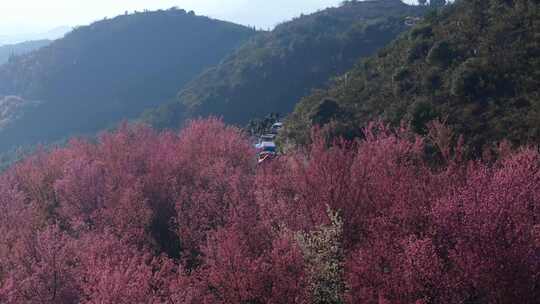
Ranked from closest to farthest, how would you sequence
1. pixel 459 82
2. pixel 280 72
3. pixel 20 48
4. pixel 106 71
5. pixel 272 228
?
pixel 272 228 < pixel 459 82 < pixel 280 72 < pixel 106 71 < pixel 20 48

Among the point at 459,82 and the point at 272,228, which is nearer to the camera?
the point at 272,228

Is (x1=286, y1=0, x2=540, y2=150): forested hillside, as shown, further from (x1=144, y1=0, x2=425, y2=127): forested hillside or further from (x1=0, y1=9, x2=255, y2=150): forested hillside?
(x1=0, y1=9, x2=255, y2=150): forested hillside

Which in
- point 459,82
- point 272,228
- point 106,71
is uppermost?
point 459,82

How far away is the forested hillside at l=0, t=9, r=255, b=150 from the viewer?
82500 millimetres

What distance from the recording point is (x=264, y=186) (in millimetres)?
20031

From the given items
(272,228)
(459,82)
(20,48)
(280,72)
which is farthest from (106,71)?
(20,48)

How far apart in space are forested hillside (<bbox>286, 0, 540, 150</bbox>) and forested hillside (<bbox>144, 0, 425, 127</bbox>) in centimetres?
3096

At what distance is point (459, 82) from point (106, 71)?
3178 inches

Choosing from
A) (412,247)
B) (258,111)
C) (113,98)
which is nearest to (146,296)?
(412,247)

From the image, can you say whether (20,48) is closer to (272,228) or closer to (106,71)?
(106,71)

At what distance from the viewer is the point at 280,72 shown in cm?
7394

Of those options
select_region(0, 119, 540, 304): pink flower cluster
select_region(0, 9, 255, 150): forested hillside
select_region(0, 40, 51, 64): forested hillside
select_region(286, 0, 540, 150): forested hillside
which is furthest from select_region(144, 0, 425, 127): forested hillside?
select_region(0, 40, 51, 64): forested hillside

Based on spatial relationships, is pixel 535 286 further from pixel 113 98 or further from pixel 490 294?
pixel 113 98

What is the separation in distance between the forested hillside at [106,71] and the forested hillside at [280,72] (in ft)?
47.0
